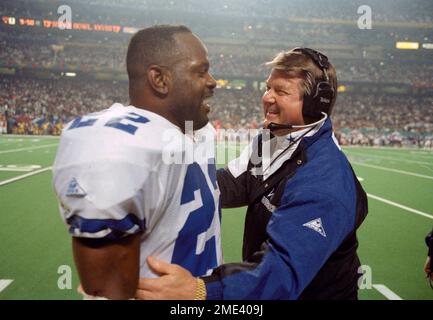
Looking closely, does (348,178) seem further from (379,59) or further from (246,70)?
(379,59)

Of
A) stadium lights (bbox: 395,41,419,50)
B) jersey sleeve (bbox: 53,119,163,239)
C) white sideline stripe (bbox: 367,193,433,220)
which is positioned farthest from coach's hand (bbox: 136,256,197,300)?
stadium lights (bbox: 395,41,419,50)

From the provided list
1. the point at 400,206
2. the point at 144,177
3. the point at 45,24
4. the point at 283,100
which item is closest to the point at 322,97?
the point at 283,100

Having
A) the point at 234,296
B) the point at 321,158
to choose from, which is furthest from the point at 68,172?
the point at 321,158

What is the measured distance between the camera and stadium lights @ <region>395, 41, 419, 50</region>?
4319 cm

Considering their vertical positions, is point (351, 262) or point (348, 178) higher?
point (348, 178)

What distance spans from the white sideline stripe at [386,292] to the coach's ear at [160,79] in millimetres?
3266

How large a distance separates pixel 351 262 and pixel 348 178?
479 millimetres

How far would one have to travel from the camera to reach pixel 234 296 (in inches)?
52.4

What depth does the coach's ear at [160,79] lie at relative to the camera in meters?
1.48

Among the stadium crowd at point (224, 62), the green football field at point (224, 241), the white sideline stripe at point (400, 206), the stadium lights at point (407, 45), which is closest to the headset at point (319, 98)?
the green football field at point (224, 241)

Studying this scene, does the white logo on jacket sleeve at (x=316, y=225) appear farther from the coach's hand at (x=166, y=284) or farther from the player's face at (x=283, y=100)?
the player's face at (x=283, y=100)

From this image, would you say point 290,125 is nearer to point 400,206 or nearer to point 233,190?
point 233,190

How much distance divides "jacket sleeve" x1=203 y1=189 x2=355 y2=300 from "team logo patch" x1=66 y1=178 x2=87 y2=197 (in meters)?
0.57

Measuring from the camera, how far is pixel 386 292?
3.77 metres
